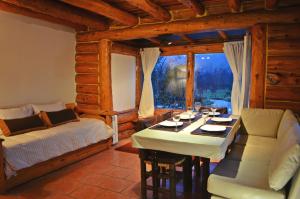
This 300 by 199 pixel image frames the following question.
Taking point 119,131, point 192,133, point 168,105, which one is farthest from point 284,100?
point 119,131

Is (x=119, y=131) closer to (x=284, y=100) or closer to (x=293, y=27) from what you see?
(x=284, y=100)

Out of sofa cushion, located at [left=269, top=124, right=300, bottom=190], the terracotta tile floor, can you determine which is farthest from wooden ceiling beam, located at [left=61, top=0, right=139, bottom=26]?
sofa cushion, located at [left=269, top=124, right=300, bottom=190]

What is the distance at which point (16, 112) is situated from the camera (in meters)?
3.62

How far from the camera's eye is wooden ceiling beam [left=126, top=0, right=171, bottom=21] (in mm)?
3215

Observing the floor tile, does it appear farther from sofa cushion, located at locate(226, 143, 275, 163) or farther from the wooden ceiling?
the wooden ceiling

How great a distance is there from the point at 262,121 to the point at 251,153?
2.69ft

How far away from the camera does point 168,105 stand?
229 inches

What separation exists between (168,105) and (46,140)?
3197mm

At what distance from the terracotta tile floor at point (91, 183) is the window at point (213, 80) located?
235 centimetres

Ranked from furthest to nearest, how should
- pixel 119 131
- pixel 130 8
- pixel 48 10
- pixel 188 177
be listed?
1. pixel 119 131
2. pixel 130 8
3. pixel 48 10
4. pixel 188 177

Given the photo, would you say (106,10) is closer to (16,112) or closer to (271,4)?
(16,112)

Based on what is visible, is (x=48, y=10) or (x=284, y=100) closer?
(x=284, y=100)

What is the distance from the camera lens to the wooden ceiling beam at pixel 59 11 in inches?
131

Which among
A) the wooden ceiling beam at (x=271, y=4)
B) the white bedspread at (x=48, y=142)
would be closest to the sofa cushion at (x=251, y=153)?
the wooden ceiling beam at (x=271, y=4)
